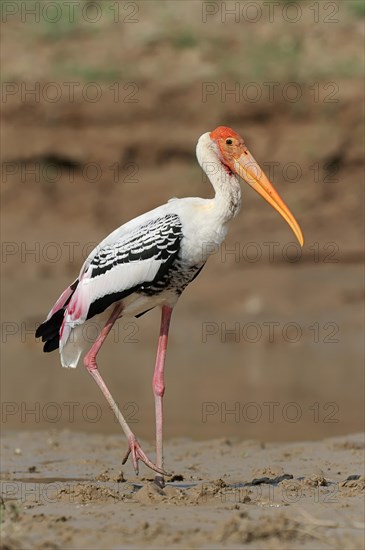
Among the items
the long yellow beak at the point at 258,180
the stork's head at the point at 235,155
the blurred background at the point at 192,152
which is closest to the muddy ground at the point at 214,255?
the blurred background at the point at 192,152

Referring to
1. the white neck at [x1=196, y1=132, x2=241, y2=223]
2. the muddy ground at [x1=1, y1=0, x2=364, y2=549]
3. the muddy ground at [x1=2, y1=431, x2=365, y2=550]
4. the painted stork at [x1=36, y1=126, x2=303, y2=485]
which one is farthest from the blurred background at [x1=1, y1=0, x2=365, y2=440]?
the white neck at [x1=196, y1=132, x2=241, y2=223]

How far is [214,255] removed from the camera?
16.7 meters

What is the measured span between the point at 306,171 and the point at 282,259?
201 cm

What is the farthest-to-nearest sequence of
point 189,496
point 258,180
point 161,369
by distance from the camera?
1. point 161,369
2. point 258,180
3. point 189,496

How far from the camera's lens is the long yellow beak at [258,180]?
686 centimetres

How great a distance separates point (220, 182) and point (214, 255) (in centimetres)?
992

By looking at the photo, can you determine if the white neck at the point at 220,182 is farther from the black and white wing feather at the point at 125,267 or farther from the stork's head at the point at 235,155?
the black and white wing feather at the point at 125,267

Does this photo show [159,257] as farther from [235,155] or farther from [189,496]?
[189,496]

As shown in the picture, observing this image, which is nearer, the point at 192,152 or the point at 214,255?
the point at 214,255

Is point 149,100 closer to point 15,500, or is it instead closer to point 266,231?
point 266,231

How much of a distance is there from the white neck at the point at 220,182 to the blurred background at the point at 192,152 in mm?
6683

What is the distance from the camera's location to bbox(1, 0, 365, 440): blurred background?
49.0 ft

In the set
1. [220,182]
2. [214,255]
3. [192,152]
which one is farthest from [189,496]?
[192,152]

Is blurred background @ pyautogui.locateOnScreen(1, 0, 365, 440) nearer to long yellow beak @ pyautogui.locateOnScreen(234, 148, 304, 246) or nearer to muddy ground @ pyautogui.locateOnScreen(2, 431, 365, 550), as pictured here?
muddy ground @ pyautogui.locateOnScreen(2, 431, 365, 550)
